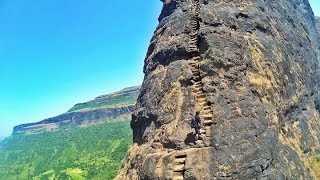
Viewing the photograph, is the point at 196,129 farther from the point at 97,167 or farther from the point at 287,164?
the point at 97,167

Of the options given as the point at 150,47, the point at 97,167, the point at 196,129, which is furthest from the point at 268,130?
the point at 97,167

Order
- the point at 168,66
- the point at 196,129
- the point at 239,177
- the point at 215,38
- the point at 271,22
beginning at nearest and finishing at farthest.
→ the point at 239,177
the point at 196,129
the point at 215,38
the point at 168,66
the point at 271,22

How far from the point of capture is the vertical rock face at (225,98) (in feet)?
68.4

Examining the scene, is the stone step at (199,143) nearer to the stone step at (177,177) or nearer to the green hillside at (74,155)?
the stone step at (177,177)

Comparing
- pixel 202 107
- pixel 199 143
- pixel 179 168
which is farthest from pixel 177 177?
pixel 202 107

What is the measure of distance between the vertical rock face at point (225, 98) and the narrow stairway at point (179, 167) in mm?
52

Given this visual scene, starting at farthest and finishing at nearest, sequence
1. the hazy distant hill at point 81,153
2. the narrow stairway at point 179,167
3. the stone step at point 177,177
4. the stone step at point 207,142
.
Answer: the hazy distant hill at point 81,153 → the stone step at point 207,142 → the narrow stairway at point 179,167 → the stone step at point 177,177

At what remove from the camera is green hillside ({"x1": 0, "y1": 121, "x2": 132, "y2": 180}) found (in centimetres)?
11188

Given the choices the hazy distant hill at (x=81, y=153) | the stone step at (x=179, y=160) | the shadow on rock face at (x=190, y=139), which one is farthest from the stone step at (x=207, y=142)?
the hazy distant hill at (x=81, y=153)

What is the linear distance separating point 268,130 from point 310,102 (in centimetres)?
962

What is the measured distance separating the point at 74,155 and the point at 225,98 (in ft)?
435

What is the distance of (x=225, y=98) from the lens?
22.3m

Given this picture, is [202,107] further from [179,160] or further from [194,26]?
[194,26]

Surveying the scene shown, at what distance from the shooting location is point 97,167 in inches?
4333
